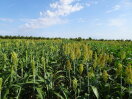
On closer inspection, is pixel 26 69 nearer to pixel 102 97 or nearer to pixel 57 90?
pixel 57 90

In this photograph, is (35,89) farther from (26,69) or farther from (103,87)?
(26,69)

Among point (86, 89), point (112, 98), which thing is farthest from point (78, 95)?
point (112, 98)

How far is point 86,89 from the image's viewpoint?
185 inches

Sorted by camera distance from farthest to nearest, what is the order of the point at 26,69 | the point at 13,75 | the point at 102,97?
the point at 26,69, the point at 13,75, the point at 102,97

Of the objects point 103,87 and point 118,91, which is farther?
point 103,87

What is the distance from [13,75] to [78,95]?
5.02ft

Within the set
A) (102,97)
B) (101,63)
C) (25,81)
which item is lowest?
(102,97)

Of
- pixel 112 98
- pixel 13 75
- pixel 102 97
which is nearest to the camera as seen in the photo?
pixel 112 98

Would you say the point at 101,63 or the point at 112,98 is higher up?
the point at 101,63

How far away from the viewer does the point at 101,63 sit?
185 inches

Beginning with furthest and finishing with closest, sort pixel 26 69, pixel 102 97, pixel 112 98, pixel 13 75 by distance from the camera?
1. pixel 26 69
2. pixel 13 75
3. pixel 102 97
4. pixel 112 98

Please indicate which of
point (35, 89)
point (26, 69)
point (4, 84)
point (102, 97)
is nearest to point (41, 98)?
point (35, 89)

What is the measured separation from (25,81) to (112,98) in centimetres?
174

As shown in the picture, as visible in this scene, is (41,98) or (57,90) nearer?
(41,98)
